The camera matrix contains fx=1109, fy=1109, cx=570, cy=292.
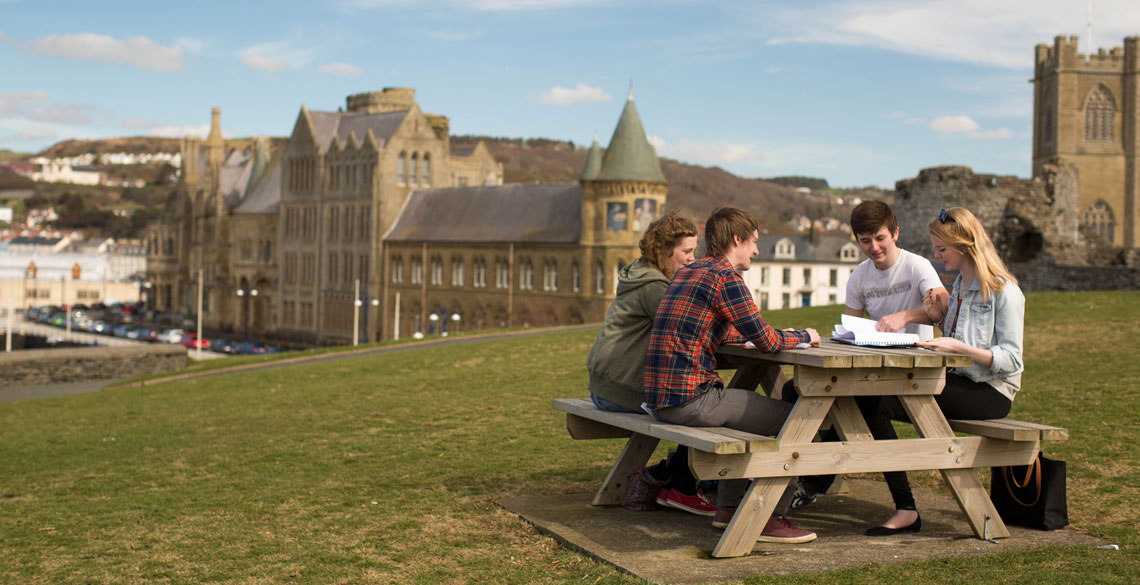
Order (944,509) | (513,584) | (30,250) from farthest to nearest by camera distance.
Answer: (30,250)
(944,509)
(513,584)

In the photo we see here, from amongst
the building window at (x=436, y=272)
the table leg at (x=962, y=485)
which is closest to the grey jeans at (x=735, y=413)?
the table leg at (x=962, y=485)

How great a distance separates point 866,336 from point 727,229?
3.83 ft

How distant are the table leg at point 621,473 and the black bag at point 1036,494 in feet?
8.46

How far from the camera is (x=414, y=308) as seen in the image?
86.9m

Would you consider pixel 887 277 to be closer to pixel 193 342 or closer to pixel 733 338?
pixel 733 338

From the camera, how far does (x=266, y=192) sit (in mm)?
109562

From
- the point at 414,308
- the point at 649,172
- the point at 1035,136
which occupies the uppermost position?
the point at 1035,136

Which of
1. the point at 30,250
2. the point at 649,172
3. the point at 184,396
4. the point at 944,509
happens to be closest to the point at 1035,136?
the point at 649,172

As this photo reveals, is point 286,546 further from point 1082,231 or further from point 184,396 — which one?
point 1082,231

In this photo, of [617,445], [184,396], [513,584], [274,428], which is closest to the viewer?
[513,584]

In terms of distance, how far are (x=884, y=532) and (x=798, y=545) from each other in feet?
2.29

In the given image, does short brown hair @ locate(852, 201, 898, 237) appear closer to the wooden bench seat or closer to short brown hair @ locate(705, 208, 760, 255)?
short brown hair @ locate(705, 208, 760, 255)

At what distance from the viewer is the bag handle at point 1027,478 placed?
24.7 feet

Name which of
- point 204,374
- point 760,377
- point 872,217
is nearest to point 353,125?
point 204,374
